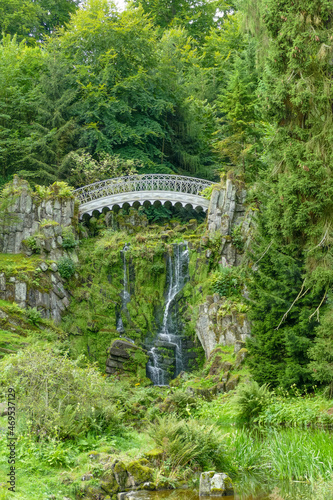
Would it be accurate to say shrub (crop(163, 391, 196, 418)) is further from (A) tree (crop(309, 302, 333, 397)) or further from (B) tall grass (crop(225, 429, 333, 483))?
(B) tall grass (crop(225, 429, 333, 483))

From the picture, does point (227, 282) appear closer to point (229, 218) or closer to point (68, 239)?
point (229, 218)

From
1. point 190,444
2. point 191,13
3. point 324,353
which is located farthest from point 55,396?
point 191,13

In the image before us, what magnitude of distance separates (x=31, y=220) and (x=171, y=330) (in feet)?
24.2

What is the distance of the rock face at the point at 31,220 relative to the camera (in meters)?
19.9

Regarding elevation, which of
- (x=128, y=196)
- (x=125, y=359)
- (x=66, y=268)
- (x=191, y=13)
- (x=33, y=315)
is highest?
(x=191, y=13)

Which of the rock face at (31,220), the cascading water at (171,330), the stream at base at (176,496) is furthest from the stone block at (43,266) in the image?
the stream at base at (176,496)

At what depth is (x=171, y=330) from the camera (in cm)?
1955

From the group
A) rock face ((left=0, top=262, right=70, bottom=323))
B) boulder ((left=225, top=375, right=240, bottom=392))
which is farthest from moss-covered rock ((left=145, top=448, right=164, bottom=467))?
rock face ((left=0, top=262, right=70, bottom=323))

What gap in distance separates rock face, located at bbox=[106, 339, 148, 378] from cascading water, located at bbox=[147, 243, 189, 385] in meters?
0.41

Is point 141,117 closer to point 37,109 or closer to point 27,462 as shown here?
point 37,109

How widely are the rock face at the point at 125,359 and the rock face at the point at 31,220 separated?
4.74 meters

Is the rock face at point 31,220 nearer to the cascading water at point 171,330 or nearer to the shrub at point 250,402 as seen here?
the cascading water at point 171,330

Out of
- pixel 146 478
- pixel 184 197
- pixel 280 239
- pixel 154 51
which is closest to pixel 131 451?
pixel 146 478

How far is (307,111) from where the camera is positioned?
12945mm
